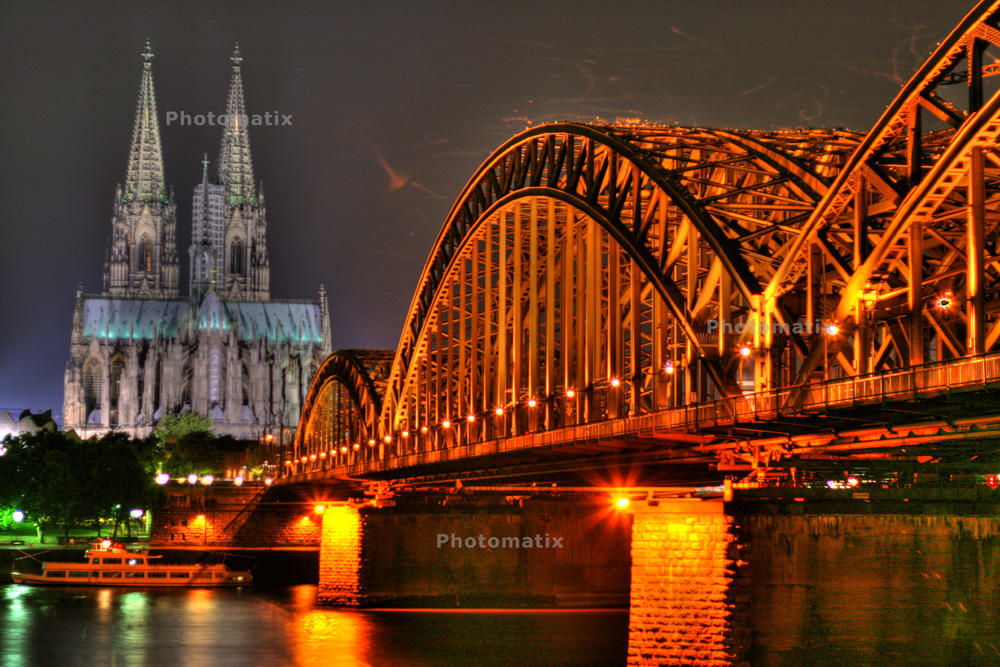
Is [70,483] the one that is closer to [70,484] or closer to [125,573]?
[70,484]

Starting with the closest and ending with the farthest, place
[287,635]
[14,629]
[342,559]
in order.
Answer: [287,635] < [14,629] < [342,559]

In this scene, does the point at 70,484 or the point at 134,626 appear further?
the point at 70,484

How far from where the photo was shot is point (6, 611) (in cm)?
8656

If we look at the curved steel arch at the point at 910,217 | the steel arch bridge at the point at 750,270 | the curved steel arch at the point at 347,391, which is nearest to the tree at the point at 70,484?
the curved steel arch at the point at 347,391

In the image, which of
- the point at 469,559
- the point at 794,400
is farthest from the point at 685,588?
the point at 469,559

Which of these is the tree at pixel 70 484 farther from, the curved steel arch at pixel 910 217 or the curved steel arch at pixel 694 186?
the curved steel arch at pixel 910 217

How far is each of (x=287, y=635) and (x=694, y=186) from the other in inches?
1292

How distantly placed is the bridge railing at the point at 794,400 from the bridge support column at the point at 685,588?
8.84 feet

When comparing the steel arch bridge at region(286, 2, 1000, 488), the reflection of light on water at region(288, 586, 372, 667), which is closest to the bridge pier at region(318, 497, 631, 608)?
the reflection of light on water at region(288, 586, 372, 667)

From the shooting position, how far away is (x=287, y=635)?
75.6 metres

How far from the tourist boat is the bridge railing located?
65611 mm

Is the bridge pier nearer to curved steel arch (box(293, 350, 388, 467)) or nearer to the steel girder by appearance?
the steel girder

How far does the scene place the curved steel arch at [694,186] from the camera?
4491 cm

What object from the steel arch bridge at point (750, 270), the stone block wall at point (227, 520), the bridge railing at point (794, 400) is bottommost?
the stone block wall at point (227, 520)
